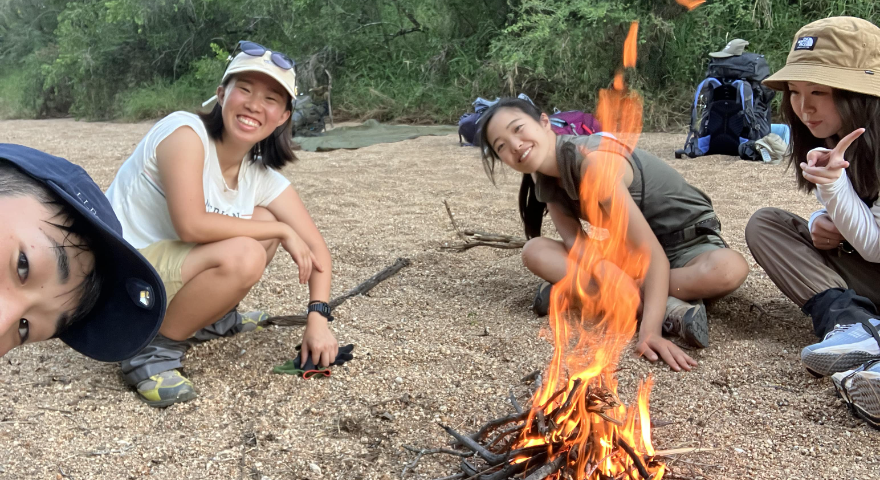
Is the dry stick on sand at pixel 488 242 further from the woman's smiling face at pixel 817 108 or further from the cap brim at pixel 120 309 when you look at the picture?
the cap brim at pixel 120 309

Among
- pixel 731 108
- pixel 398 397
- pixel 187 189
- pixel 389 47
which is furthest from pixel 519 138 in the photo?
pixel 389 47

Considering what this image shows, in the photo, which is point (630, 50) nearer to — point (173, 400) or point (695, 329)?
point (695, 329)

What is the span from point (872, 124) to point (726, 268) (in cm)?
71

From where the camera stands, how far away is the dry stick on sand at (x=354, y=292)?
282 centimetres

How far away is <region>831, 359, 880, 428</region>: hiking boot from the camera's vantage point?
1898 mm

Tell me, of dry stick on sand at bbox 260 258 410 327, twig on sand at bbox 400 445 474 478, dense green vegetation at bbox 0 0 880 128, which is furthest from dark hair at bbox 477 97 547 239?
dense green vegetation at bbox 0 0 880 128

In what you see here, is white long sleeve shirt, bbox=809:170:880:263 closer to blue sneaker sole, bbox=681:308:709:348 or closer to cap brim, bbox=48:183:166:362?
blue sneaker sole, bbox=681:308:709:348

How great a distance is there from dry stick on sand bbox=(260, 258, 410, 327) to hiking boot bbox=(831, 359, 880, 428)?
1.89m

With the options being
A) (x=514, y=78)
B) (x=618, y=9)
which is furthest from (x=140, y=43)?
(x=618, y=9)

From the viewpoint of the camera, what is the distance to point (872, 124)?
2293mm

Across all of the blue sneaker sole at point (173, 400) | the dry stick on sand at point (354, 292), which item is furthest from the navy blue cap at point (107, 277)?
the dry stick on sand at point (354, 292)

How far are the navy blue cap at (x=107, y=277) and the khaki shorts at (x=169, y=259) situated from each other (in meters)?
0.99

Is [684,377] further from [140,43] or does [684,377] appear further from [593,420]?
[140,43]

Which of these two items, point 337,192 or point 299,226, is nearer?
point 299,226
